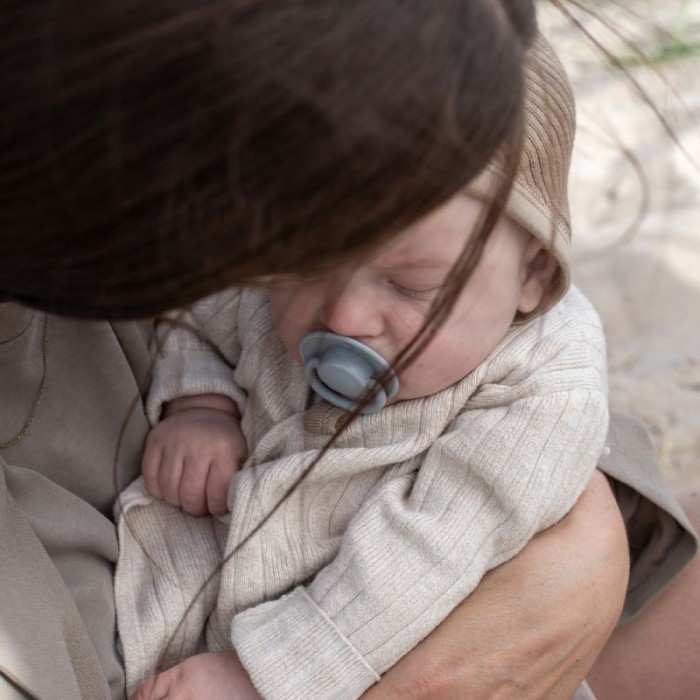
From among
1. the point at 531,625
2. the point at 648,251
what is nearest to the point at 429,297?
the point at 531,625

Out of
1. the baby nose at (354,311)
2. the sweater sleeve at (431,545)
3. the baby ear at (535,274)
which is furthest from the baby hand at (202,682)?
the baby ear at (535,274)

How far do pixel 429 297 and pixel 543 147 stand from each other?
20cm

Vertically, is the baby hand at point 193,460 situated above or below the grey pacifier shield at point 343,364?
below

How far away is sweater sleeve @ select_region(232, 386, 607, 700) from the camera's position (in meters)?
1.16

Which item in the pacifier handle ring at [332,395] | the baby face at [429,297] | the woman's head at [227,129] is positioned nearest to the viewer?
the woman's head at [227,129]

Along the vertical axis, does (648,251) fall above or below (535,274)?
below

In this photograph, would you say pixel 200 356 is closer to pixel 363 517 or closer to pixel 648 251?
pixel 363 517

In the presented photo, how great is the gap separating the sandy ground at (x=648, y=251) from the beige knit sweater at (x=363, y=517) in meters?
1.01

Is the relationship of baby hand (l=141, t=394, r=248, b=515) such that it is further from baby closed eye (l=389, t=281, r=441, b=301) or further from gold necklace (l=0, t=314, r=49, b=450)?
baby closed eye (l=389, t=281, r=441, b=301)

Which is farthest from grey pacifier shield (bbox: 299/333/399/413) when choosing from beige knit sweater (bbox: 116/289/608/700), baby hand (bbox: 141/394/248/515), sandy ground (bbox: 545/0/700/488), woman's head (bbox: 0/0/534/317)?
sandy ground (bbox: 545/0/700/488)

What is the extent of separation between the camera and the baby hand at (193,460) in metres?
1.33

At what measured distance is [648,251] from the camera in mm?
2748

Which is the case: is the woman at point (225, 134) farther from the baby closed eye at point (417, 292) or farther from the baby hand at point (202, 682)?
the baby hand at point (202, 682)

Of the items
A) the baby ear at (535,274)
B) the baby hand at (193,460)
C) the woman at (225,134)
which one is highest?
the woman at (225,134)
